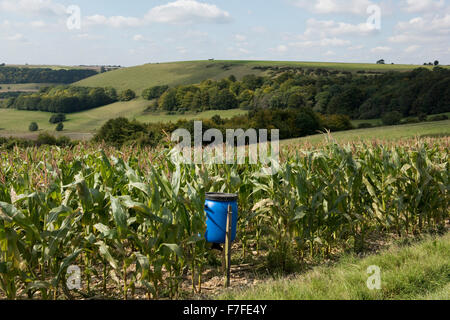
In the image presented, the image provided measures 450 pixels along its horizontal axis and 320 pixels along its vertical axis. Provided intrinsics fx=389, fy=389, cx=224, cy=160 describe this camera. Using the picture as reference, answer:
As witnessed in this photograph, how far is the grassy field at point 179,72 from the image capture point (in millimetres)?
99875

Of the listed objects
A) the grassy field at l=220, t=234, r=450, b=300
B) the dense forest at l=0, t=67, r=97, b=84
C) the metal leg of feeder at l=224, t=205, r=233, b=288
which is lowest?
the grassy field at l=220, t=234, r=450, b=300

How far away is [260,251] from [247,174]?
4.16 ft

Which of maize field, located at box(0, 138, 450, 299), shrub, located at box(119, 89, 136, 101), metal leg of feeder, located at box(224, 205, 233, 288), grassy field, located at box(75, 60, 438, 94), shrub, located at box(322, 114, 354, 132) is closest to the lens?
maize field, located at box(0, 138, 450, 299)

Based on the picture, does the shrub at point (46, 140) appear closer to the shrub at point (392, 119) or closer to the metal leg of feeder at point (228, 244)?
the metal leg of feeder at point (228, 244)

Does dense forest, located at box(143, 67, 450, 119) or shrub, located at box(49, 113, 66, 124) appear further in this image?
shrub, located at box(49, 113, 66, 124)

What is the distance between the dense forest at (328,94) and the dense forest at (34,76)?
123ft

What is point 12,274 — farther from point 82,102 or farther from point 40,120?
point 82,102

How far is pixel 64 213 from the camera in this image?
4.11 m

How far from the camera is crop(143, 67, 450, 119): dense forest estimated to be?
53375 mm

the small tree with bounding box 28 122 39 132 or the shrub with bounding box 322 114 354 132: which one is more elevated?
the shrub with bounding box 322 114 354 132

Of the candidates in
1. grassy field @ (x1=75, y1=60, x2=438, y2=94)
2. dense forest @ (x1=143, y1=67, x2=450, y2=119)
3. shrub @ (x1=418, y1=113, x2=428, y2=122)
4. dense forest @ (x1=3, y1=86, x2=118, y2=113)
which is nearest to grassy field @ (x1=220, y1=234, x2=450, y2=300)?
shrub @ (x1=418, y1=113, x2=428, y2=122)

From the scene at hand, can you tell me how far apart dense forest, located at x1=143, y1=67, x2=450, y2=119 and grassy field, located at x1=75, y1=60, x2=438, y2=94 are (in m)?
11.8

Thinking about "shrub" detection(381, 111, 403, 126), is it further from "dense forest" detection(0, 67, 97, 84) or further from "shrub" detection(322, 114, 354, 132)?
"dense forest" detection(0, 67, 97, 84)
